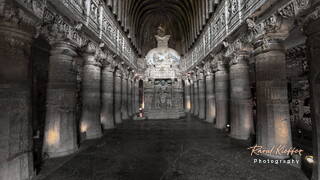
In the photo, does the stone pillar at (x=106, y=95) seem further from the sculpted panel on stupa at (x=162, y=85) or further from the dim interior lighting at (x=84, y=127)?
the sculpted panel on stupa at (x=162, y=85)

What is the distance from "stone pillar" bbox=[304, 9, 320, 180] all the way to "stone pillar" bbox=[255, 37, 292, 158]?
192cm

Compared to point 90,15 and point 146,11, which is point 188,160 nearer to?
point 90,15

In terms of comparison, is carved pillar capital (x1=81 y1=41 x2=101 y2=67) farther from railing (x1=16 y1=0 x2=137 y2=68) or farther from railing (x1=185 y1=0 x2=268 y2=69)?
railing (x1=185 y1=0 x2=268 y2=69)

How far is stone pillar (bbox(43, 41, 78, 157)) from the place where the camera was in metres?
6.07

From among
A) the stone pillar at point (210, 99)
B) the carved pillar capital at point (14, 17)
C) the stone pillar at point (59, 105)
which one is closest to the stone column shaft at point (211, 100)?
the stone pillar at point (210, 99)

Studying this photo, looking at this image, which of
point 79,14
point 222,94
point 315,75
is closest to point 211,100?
point 222,94

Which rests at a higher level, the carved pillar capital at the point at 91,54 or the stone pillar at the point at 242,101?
the carved pillar capital at the point at 91,54

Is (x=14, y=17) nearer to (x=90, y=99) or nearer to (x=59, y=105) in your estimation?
(x=59, y=105)

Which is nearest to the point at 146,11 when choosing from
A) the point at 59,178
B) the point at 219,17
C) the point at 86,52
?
the point at 219,17

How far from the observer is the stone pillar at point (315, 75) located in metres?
3.69

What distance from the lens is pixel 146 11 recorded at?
27344mm

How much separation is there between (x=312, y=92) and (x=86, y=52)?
9820 mm

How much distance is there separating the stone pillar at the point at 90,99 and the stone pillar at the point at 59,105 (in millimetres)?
2450

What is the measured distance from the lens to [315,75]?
3.76 metres
